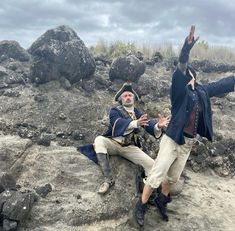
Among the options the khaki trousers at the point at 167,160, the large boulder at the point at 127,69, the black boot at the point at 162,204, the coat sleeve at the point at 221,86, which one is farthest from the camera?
the large boulder at the point at 127,69

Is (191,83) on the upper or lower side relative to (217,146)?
upper

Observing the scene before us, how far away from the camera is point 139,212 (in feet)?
20.8

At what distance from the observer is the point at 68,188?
22.8 feet

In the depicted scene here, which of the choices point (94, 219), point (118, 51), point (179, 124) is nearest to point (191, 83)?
point (179, 124)

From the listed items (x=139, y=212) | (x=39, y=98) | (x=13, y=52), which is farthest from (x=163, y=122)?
(x=13, y=52)

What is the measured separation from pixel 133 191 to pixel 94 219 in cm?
94

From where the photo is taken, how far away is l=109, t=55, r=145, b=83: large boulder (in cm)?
1160

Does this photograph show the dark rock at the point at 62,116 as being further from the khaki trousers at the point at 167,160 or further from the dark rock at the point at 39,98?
the khaki trousers at the point at 167,160

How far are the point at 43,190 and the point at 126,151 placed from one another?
5.18ft

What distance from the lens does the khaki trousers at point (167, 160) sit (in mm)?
6102

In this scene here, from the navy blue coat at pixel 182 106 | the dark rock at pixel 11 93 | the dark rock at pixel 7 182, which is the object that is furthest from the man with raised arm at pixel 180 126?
the dark rock at pixel 11 93

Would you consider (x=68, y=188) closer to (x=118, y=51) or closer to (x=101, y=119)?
(x=101, y=119)

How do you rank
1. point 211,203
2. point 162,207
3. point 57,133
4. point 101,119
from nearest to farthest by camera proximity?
1. point 162,207
2. point 211,203
3. point 57,133
4. point 101,119

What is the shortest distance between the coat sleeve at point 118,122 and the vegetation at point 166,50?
9.89 m
